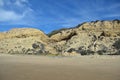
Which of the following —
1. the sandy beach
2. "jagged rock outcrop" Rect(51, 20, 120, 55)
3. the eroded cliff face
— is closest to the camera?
the sandy beach

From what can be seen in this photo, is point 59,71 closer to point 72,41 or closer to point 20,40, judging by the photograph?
point 72,41

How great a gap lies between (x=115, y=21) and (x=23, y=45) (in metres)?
19.4

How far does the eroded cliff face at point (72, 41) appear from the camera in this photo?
41316 millimetres

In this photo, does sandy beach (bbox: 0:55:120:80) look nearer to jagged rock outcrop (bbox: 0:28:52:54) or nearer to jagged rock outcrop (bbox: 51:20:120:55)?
jagged rock outcrop (bbox: 51:20:120:55)

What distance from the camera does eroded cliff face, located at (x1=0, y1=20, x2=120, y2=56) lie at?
4132cm

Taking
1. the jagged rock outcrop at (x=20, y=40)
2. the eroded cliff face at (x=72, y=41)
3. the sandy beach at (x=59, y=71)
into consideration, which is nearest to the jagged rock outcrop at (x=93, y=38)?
the eroded cliff face at (x=72, y=41)

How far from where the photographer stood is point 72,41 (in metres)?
47.8

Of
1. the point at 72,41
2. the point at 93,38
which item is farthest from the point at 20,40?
the point at 93,38

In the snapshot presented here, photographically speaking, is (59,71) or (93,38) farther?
(93,38)

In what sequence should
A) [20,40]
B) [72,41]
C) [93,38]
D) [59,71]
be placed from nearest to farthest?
[59,71] < [93,38] < [72,41] < [20,40]

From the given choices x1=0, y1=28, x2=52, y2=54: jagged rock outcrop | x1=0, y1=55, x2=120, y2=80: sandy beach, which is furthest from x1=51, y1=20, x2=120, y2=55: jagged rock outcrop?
x1=0, y1=55, x2=120, y2=80: sandy beach

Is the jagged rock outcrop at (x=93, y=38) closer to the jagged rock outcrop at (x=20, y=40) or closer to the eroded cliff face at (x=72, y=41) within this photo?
the eroded cliff face at (x=72, y=41)

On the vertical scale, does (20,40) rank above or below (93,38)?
above

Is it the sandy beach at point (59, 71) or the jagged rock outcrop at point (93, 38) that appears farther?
the jagged rock outcrop at point (93, 38)
